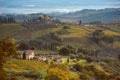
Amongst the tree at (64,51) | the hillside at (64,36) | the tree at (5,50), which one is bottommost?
the hillside at (64,36)

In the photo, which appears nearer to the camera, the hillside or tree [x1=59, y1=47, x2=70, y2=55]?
tree [x1=59, y1=47, x2=70, y2=55]

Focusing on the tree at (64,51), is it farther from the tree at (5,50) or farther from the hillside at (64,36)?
the tree at (5,50)

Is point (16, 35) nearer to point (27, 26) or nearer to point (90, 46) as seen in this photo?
point (27, 26)

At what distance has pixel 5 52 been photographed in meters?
28.8

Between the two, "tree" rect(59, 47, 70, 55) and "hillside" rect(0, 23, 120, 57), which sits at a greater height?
"tree" rect(59, 47, 70, 55)

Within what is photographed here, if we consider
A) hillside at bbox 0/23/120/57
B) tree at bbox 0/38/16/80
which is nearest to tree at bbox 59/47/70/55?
hillside at bbox 0/23/120/57

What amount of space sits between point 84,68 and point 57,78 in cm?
2713

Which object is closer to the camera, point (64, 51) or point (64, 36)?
point (64, 51)

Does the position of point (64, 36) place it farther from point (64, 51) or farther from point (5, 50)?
point (5, 50)

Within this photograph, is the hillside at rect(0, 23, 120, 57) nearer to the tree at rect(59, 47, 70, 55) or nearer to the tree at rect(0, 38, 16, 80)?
the tree at rect(59, 47, 70, 55)

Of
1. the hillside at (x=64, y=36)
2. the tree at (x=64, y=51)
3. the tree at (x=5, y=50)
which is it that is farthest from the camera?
the hillside at (x=64, y=36)

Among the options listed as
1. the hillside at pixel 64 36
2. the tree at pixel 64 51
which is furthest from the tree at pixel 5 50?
the hillside at pixel 64 36

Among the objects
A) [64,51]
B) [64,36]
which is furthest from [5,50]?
[64,36]

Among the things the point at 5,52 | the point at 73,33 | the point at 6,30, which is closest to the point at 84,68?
the point at 5,52
